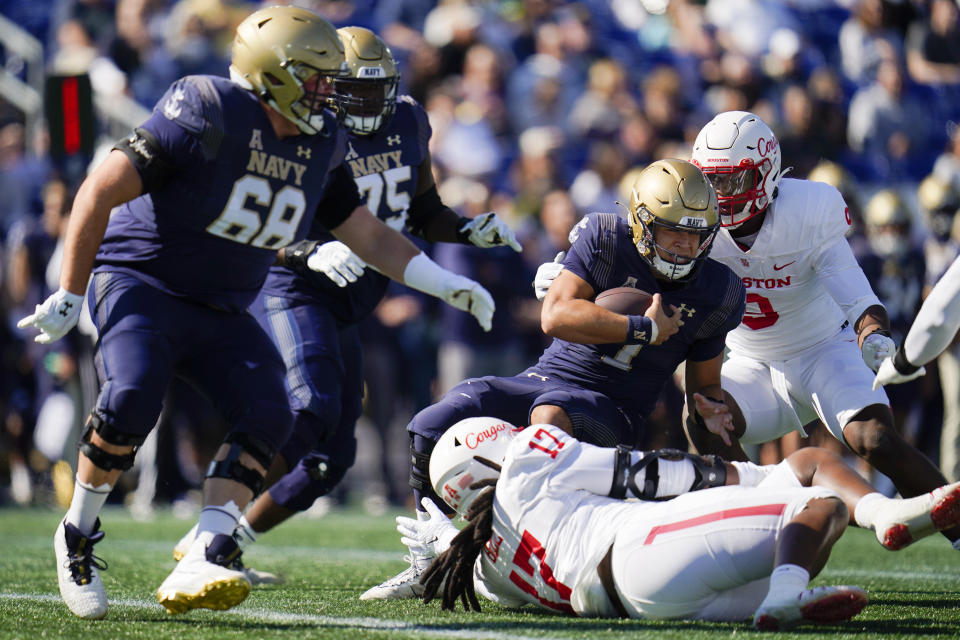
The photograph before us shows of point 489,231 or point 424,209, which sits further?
point 424,209

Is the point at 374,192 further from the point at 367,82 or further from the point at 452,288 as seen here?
the point at 452,288

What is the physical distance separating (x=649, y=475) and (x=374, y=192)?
6.94 ft

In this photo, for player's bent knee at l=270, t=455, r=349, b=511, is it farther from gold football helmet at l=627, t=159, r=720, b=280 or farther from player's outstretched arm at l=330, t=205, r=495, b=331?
gold football helmet at l=627, t=159, r=720, b=280

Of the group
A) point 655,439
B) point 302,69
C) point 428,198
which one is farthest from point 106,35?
point 302,69

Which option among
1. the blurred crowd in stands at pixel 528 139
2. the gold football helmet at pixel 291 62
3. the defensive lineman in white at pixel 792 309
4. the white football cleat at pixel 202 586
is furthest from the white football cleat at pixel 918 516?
the blurred crowd in stands at pixel 528 139

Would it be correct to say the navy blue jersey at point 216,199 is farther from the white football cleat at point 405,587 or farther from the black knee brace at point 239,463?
the white football cleat at point 405,587

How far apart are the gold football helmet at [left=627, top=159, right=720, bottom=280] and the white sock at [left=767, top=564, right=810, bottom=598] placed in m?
1.32

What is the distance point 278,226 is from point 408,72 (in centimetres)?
721

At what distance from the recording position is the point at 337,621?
3611 millimetres

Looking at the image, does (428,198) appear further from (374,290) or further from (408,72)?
(408,72)

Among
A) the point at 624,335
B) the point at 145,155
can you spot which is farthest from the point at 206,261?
the point at 624,335

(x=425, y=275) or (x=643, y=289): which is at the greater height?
(x=425, y=275)

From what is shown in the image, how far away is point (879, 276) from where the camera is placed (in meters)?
8.24

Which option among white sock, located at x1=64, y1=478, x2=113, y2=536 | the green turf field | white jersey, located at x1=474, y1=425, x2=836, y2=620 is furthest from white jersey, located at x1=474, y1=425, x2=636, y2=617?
white sock, located at x1=64, y1=478, x2=113, y2=536
